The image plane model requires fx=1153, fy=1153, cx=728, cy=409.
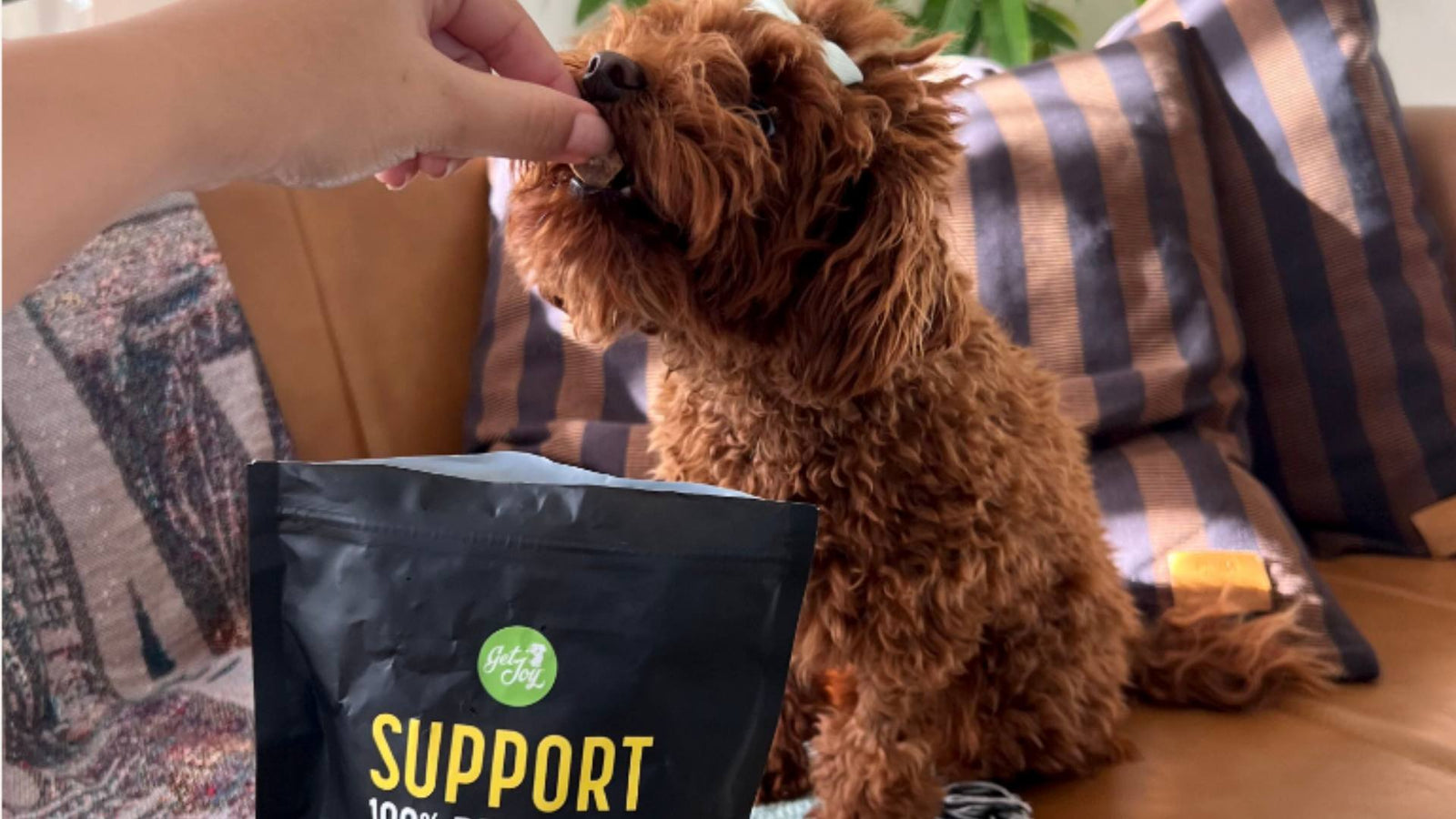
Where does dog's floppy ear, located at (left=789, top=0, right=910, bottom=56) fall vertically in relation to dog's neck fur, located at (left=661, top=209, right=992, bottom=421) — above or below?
above

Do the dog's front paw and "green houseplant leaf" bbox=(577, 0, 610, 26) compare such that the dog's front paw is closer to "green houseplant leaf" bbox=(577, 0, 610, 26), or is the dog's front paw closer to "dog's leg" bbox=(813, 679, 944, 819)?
"dog's leg" bbox=(813, 679, 944, 819)

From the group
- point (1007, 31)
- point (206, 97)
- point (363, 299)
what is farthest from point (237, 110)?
point (1007, 31)

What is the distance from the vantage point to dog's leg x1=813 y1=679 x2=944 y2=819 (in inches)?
42.3

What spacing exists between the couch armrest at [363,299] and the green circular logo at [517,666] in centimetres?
91

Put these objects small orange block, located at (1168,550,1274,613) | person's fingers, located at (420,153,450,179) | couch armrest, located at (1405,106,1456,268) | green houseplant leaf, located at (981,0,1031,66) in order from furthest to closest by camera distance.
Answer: green houseplant leaf, located at (981,0,1031,66) < couch armrest, located at (1405,106,1456,268) < small orange block, located at (1168,550,1274,613) < person's fingers, located at (420,153,450,179)

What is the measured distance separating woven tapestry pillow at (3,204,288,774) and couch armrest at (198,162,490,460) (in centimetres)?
5

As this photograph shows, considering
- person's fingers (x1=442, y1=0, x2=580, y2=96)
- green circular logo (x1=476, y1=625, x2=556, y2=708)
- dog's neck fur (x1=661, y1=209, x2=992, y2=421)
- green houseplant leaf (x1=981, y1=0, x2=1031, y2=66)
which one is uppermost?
green houseplant leaf (x1=981, y1=0, x2=1031, y2=66)

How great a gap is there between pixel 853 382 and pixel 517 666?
1.25 ft

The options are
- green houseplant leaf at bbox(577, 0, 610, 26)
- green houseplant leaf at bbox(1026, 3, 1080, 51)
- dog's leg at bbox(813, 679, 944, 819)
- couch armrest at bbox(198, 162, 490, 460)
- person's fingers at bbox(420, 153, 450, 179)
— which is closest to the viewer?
person's fingers at bbox(420, 153, 450, 179)

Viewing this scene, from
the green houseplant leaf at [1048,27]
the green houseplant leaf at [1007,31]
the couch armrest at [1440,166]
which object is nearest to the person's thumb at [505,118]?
the couch armrest at [1440,166]

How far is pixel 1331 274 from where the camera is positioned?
1.57 metres

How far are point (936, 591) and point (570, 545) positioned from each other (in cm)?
45

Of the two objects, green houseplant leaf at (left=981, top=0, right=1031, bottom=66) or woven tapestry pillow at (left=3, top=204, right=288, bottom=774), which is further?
green houseplant leaf at (left=981, top=0, right=1031, bottom=66)

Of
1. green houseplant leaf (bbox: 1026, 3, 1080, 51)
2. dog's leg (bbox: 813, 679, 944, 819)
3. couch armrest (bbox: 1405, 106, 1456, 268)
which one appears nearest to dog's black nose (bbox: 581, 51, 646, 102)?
dog's leg (bbox: 813, 679, 944, 819)
